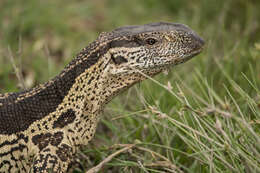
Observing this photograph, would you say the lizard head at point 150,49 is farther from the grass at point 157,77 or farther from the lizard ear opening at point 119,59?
the grass at point 157,77

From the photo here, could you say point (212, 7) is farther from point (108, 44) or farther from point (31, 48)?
point (108, 44)

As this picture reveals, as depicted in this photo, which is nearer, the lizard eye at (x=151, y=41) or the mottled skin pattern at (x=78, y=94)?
the mottled skin pattern at (x=78, y=94)

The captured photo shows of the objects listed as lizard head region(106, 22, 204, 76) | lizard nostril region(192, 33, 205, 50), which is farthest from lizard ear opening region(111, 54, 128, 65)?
lizard nostril region(192, 33, 205, 50)

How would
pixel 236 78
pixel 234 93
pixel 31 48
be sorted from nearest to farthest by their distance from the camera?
1. pixel 234 93
2. pixel 236 78
3. pixel 31 48

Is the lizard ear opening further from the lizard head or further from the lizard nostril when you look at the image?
the lizard nostril

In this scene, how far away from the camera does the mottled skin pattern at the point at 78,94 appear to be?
11.9 feet

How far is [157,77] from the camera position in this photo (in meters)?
5.43

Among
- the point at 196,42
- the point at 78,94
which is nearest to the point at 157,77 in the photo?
the point at 196,42

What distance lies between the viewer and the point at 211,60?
570cm

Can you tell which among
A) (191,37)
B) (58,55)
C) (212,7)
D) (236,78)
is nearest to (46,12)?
(58,55)

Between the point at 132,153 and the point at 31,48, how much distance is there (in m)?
4.11

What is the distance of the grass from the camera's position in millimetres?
3711

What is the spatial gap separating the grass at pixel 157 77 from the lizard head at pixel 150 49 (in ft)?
0.71

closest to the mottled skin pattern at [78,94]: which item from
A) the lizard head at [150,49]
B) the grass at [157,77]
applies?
the lizard head at [150,49]
